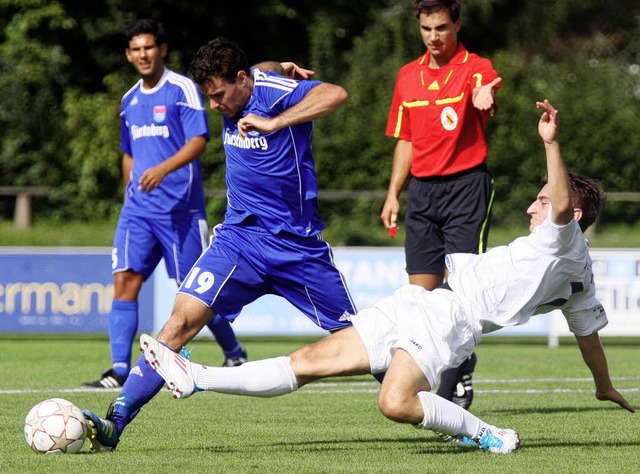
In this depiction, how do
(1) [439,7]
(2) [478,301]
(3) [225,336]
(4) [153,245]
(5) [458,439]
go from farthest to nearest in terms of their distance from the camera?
1. (3) [225,336]
2. (4) [153,245]
3. (1) [439,7]
4. (5) [458,439]
5. (2) [478,301]

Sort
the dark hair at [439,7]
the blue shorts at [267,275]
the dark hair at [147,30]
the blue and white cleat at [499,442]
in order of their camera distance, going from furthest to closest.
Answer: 1. the dark hair at [147,30]
2. the dark hair at [439,7]
3. the blue shorts at [267,275]
4. the blue and white cleat at [499,442]

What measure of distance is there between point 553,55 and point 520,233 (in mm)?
12513

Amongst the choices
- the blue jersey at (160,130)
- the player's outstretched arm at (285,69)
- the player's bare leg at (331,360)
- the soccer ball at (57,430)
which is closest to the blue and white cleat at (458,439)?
the player's bare leg at (331,360)

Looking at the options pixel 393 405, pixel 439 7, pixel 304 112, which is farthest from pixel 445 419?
pixel 439 7

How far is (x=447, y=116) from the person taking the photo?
24.2 feet

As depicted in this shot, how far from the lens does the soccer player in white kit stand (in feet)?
17.6

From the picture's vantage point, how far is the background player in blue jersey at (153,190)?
886 centimetres

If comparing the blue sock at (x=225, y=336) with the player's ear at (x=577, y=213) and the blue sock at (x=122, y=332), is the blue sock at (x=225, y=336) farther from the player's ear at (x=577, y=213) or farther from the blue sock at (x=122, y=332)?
the player's ear at (x=577, y=213)

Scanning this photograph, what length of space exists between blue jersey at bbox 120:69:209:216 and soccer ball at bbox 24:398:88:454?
345cm

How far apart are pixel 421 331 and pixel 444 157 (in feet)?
6.79

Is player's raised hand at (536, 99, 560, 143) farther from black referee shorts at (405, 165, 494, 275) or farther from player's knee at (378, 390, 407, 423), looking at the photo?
black referee shorts at (405, 165, 494, 275)

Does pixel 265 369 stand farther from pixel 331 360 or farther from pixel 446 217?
pixel 446 217

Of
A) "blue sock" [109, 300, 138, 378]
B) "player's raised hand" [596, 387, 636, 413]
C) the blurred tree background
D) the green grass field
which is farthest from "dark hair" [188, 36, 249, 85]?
the blurred tree background

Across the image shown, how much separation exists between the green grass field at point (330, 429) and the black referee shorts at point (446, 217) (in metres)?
0.96
